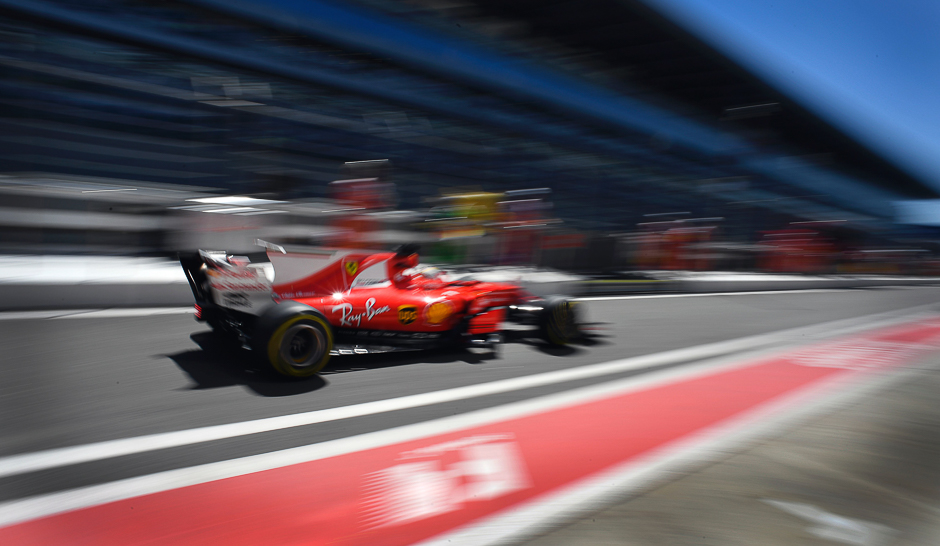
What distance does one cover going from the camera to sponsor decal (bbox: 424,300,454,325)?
3897 millimetres

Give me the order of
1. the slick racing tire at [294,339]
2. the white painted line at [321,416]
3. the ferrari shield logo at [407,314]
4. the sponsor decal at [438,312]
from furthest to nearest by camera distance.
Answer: the sponsor decal at [438,312], the ferrari shield logo at [407,314], the slick racing tire at [294,339], the white painted line at [321,416]

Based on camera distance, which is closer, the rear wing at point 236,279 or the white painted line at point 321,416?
the white painted line at point 321,416

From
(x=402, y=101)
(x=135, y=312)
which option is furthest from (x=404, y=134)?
(x=135, y=312)

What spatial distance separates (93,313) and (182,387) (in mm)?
2126

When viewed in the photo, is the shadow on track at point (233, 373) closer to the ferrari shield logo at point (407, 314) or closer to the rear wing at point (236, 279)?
the rear wing at point (236, 279)

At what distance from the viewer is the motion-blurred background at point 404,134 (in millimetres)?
6164

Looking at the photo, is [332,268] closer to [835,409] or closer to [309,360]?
[309,360]

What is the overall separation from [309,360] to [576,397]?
172cm

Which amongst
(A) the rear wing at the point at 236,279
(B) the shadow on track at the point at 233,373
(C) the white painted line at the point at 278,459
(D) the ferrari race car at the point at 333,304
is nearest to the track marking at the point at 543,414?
(C) the white painted line at the point at 278,459

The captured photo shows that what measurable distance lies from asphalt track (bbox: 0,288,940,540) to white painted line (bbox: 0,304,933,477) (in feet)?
0.05

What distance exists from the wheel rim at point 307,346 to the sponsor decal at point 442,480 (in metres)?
1.10

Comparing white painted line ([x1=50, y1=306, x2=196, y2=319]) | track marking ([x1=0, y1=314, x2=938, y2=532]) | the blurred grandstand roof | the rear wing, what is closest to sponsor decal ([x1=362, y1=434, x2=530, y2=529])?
track marking ([x1=0, y1=314, x2=938, y2=532])

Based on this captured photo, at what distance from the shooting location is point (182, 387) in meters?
2.94

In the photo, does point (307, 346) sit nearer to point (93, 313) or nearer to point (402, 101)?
point (93, 313)
